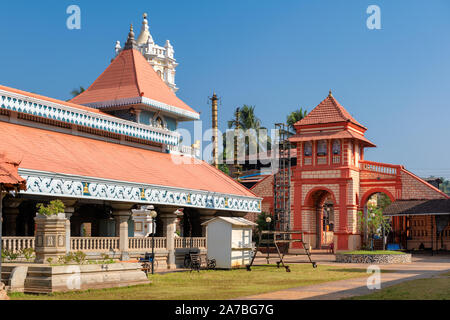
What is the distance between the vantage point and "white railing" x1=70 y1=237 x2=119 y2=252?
22.5 m

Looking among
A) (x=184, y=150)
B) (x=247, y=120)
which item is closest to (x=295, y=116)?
(x=247, y=120)

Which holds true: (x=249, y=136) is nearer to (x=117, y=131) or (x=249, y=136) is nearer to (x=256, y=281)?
(x=117, y=131)

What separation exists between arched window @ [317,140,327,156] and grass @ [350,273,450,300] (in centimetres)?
2934

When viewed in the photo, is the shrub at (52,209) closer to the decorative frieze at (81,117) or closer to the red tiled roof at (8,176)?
the red tiled roof at (8,176)

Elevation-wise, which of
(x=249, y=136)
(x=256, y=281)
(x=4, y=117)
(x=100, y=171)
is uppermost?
(x=249, y=136)

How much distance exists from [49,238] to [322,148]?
110ft

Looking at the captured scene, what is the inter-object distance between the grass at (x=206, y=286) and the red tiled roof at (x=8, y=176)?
267 centimetres

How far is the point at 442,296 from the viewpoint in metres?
14.7

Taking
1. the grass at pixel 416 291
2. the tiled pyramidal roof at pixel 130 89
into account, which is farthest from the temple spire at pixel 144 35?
the grass at pixel 416 291

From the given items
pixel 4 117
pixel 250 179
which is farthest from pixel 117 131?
pixel 250 179

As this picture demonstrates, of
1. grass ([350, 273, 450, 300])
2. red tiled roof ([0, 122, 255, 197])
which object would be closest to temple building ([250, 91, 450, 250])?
red tiled roof ([0, 122, 255, 197])

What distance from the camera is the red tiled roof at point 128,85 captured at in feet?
100
